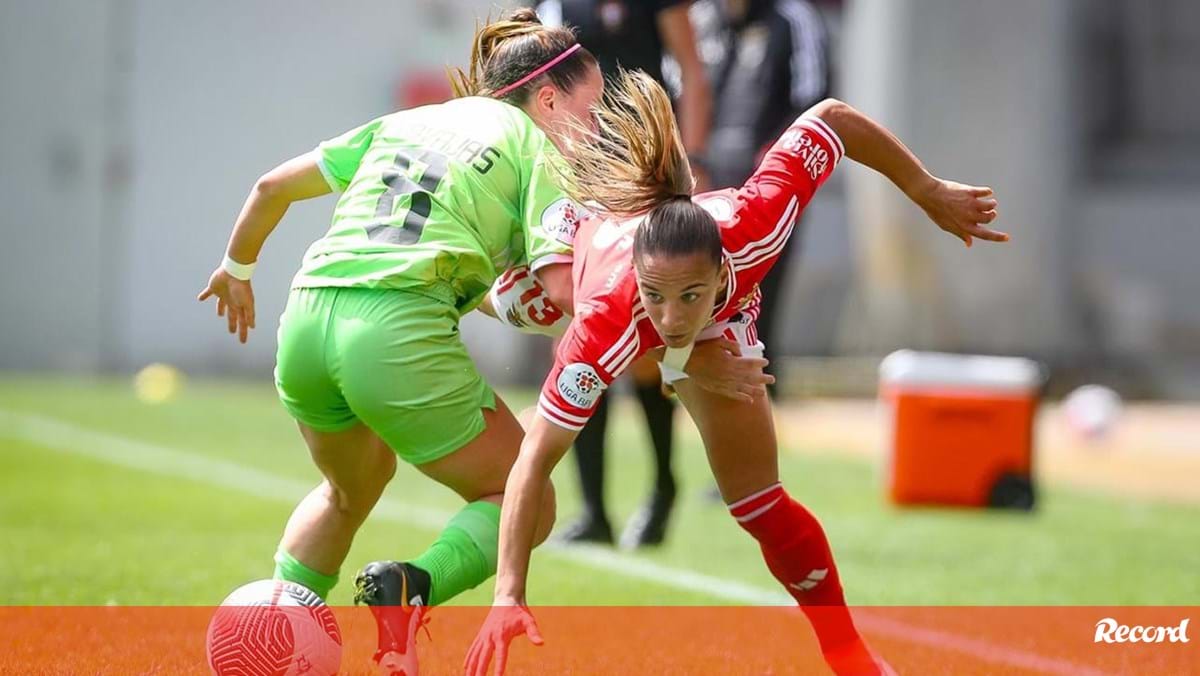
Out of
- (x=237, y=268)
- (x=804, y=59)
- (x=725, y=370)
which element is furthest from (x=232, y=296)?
(x=804, y=59)

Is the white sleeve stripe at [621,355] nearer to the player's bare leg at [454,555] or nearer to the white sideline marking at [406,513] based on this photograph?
the player's bare leg at [454,555]

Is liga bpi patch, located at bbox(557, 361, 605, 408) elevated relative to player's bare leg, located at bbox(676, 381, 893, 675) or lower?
elevated

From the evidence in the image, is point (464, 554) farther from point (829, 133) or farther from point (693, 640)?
point (829, 133)

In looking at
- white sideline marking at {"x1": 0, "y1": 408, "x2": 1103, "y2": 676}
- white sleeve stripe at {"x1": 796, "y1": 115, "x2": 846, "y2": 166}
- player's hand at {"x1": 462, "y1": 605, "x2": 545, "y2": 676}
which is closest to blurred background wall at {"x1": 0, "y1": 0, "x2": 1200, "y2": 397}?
white sideline marking at {"x1": 0, "y1": 408, "x2": 1103, "y2": 676}

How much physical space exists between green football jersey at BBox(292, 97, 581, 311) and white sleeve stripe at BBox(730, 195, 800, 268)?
409 millimetres

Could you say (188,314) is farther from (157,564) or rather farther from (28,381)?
(157,564)

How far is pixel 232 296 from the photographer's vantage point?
4.57m

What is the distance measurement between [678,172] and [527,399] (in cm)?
1199

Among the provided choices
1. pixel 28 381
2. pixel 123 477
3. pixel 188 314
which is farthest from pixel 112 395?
pixel 123 477

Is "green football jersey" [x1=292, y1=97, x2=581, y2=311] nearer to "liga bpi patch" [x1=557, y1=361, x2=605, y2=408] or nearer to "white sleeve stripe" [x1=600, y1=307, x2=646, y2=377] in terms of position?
"white sleeve stripe" [x1=600, y1=307, x2=646, y2=377]

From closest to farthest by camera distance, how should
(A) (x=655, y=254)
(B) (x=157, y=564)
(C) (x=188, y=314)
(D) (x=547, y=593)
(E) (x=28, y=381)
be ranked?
1. (A) (x=655, y=254)
2. (D) (x=547, y=593)
3. (B) (x=157, y=564)
4. (E) (x=28, y=381)
5. (C) (x=188, y=314)

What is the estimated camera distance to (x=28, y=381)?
18.1 meters

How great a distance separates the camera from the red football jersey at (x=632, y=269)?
379 centimetres

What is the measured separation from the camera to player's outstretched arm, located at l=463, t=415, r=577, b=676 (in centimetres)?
361
